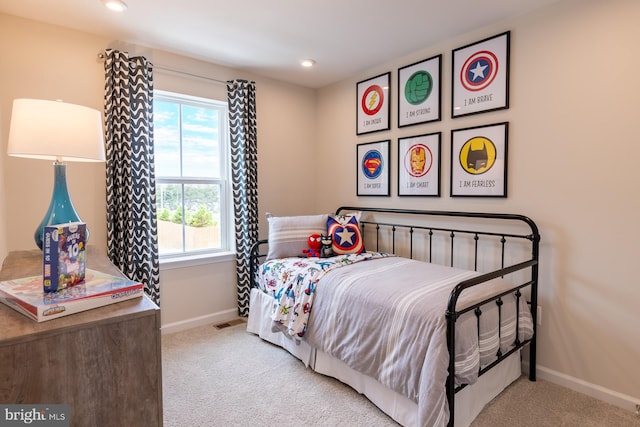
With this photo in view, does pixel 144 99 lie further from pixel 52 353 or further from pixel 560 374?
pixel 560 374

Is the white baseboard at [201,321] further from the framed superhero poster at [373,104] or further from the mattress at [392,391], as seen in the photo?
the framed superhero poster at [373,104]

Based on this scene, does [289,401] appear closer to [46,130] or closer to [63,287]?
[63,287]

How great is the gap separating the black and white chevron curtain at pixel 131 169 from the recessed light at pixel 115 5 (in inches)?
18.8

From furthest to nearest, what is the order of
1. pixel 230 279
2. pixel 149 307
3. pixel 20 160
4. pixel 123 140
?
pixel 230 279
pixel 123 140
pixel 20 160
pixel 149 307

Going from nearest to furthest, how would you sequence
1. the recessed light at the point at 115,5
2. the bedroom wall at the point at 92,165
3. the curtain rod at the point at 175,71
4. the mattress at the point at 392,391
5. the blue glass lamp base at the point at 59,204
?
the blue glass lamp base at the point at 59,204 → the mattress at the point at 392,391 → the recessed light at the point at 115,5 → the bedroom wall at the point at 92,165 → the curtain rod at the point at 175,71

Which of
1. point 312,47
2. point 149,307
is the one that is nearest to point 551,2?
point 312,47

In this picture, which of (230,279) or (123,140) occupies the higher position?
(123,140)

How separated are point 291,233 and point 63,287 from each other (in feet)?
6.41

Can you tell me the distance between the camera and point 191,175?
9.90 ft

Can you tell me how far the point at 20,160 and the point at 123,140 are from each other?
2.00 feet

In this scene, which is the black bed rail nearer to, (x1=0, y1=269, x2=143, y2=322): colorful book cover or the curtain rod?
(x1=0, y1=269, x2=143, y2=322): colorful book cover

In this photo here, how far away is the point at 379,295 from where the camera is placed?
1860mm

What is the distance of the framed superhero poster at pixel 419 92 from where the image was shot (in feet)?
8.66

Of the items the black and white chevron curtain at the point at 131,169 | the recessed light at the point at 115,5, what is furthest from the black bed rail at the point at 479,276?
the recessed light at the point at 115,5
